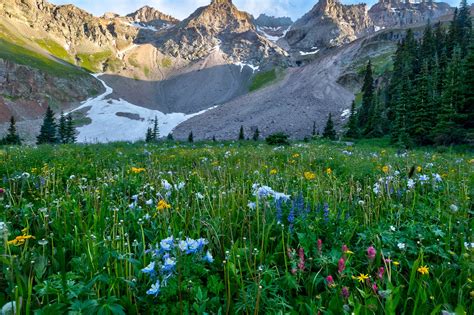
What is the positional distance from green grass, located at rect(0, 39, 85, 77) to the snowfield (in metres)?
19.1

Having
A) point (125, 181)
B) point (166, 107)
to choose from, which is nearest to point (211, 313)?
point (125, 181)

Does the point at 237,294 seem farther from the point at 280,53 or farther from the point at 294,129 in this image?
the point at 280,53

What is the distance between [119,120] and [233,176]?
11621 centimetres

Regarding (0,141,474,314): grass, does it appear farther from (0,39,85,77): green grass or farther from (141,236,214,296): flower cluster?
(0,39,85,77): green grass

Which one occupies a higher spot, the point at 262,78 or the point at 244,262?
the point at 262,78

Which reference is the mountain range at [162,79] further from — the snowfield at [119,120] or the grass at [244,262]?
the grass at [244,262]

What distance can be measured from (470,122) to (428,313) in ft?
105

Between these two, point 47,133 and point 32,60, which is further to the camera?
point 32,60

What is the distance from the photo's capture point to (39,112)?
366 ft

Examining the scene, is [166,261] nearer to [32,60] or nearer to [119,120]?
[119,120]

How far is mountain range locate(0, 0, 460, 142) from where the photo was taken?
309ft

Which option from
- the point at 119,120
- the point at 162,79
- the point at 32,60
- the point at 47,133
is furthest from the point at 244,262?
the point at 162,79

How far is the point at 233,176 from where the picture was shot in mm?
5375

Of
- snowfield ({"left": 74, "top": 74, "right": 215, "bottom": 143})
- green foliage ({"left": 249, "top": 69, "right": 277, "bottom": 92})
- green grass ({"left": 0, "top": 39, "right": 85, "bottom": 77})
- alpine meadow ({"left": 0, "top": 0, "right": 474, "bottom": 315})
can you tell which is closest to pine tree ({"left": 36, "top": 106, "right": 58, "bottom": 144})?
alpine meadow ({"left": 0, "top": 0, "right": 474, "bottom": 315})
